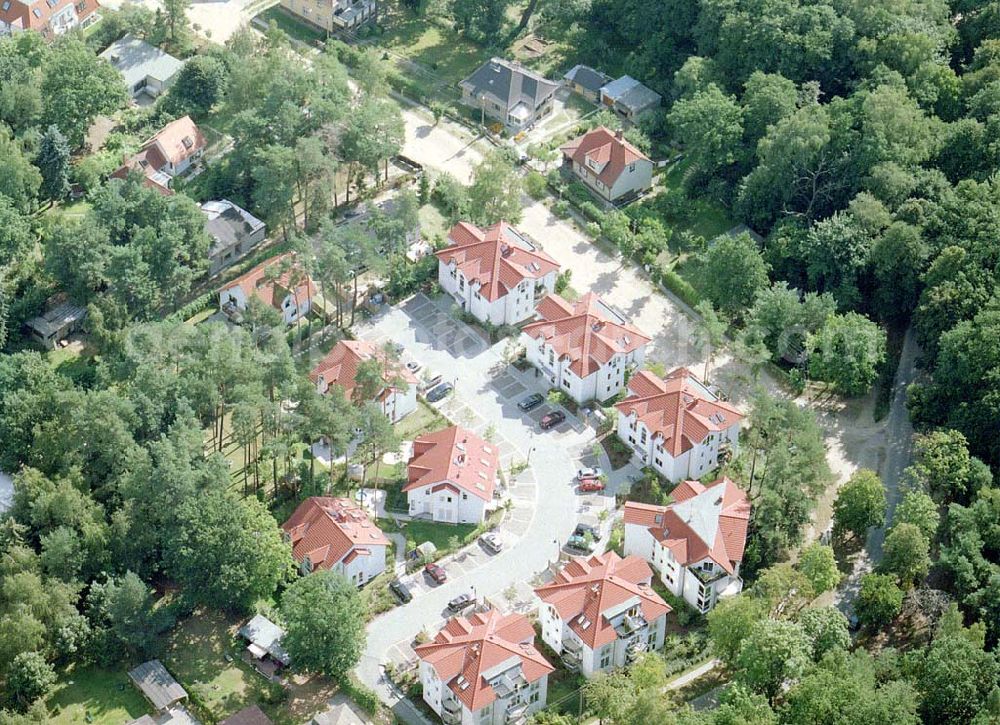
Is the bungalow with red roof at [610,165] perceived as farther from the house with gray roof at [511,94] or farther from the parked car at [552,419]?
the parked car at [552,419]

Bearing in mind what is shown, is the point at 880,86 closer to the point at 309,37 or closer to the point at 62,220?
the point at 309,37

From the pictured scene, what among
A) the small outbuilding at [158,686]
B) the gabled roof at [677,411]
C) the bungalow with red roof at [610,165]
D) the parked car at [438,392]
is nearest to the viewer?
the small outbuilding at [158,686]

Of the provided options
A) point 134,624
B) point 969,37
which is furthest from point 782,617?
point 969,37

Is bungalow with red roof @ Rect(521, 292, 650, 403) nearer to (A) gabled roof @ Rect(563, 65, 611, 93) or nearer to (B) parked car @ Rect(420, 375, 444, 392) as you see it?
(B) parked car @ Rect(420, 375, 444, 392)

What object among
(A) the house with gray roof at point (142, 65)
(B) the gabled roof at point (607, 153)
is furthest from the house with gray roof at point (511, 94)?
(A) the house with gray roof at point (142, 65)

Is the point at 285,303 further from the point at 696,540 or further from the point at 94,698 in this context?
the point at 696,540

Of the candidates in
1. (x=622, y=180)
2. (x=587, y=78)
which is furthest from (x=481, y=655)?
(x=587, y=78)
